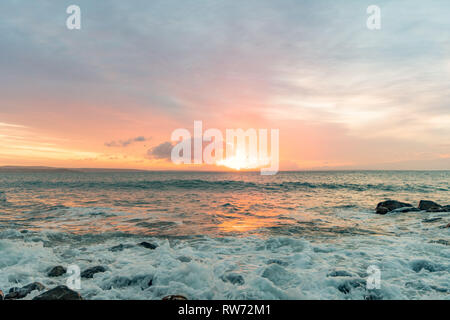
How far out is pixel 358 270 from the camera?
7211 mm

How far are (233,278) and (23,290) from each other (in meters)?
5.12

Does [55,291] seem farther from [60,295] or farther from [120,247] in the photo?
[120,247]

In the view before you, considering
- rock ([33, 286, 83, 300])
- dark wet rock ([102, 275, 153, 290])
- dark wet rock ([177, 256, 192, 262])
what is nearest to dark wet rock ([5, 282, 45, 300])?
rock ([33, 286, 83, 300])

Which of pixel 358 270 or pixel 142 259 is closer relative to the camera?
pixel 358 270

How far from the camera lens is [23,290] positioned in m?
5.86

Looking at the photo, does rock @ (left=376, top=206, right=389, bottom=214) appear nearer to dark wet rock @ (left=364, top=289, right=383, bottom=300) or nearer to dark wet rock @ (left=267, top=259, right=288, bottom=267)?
dark wet rock @ (left=267, top=259, right=288, bottom=267)

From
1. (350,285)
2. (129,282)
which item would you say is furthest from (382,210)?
(129,282)

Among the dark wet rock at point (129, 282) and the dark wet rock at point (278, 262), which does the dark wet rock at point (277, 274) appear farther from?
the dark wet rock at point (129, 282)

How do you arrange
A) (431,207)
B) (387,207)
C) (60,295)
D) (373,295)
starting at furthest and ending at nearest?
(387,207) → (431,207) → (373,295) → (60,295)

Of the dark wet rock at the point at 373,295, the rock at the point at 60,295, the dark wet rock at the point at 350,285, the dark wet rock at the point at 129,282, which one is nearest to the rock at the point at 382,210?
the dark wet rock at the point at 350,285
